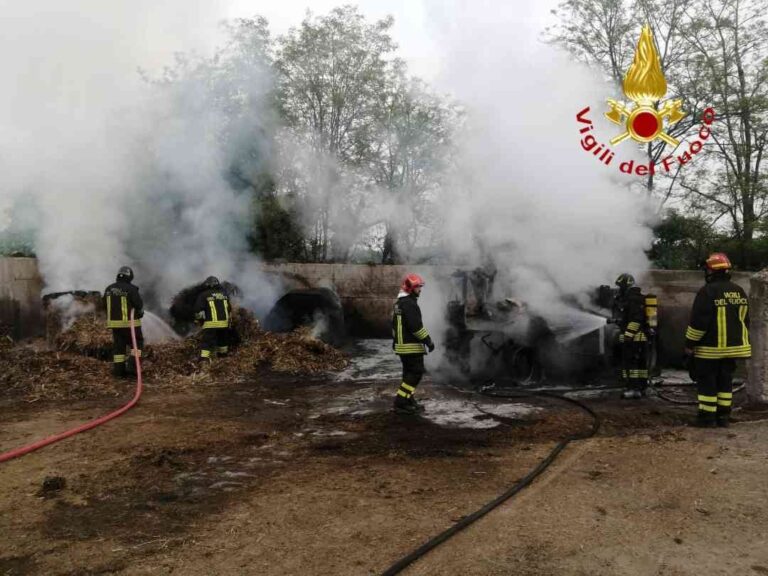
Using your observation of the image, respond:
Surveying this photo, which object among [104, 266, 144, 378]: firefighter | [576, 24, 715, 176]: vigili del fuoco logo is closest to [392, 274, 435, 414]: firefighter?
[104, 266, 144, 378]: firefighter

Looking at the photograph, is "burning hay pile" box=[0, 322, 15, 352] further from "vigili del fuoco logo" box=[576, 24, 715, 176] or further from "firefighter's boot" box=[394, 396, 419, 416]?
"vigili del fuoco logo" box=[576, 24, 715, 176]

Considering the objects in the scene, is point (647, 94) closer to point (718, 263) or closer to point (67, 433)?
point (718, 263)

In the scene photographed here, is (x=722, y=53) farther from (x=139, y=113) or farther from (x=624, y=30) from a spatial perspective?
(x=139, y=113)

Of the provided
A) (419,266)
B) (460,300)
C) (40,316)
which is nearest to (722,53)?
(419,266)

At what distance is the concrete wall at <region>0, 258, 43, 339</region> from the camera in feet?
37.6

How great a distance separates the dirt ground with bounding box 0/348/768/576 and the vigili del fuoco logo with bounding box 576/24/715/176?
26.7 ft

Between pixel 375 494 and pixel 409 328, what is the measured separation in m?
2.83

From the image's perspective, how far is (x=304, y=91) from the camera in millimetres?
14547

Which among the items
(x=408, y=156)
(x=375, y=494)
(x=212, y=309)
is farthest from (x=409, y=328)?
(x=408, y=156)

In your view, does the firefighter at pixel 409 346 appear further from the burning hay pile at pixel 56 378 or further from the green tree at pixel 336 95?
the green tree at pixel 336 95

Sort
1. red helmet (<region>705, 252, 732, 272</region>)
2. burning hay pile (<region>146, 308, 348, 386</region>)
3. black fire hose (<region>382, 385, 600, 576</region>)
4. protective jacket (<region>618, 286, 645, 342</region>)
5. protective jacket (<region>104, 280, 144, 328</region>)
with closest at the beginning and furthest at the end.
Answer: black fire hose (<region>382, 385, 600, 576</region>) → red helmet (<region>705, 252, 732, 272</region>) → protective jacket (<region>618, 286, 645, 342</region>) → protective jacket (<region>104, 280, 144, 328</region>) → burning hay pile (<region>146, 308, 348, 386</region>)

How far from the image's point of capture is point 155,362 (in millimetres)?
9477

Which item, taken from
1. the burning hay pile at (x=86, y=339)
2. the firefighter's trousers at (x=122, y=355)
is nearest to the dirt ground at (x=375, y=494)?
the firefighter's trousers at (x=122, y=355)

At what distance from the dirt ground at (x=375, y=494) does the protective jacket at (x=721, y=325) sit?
0.74 meters
